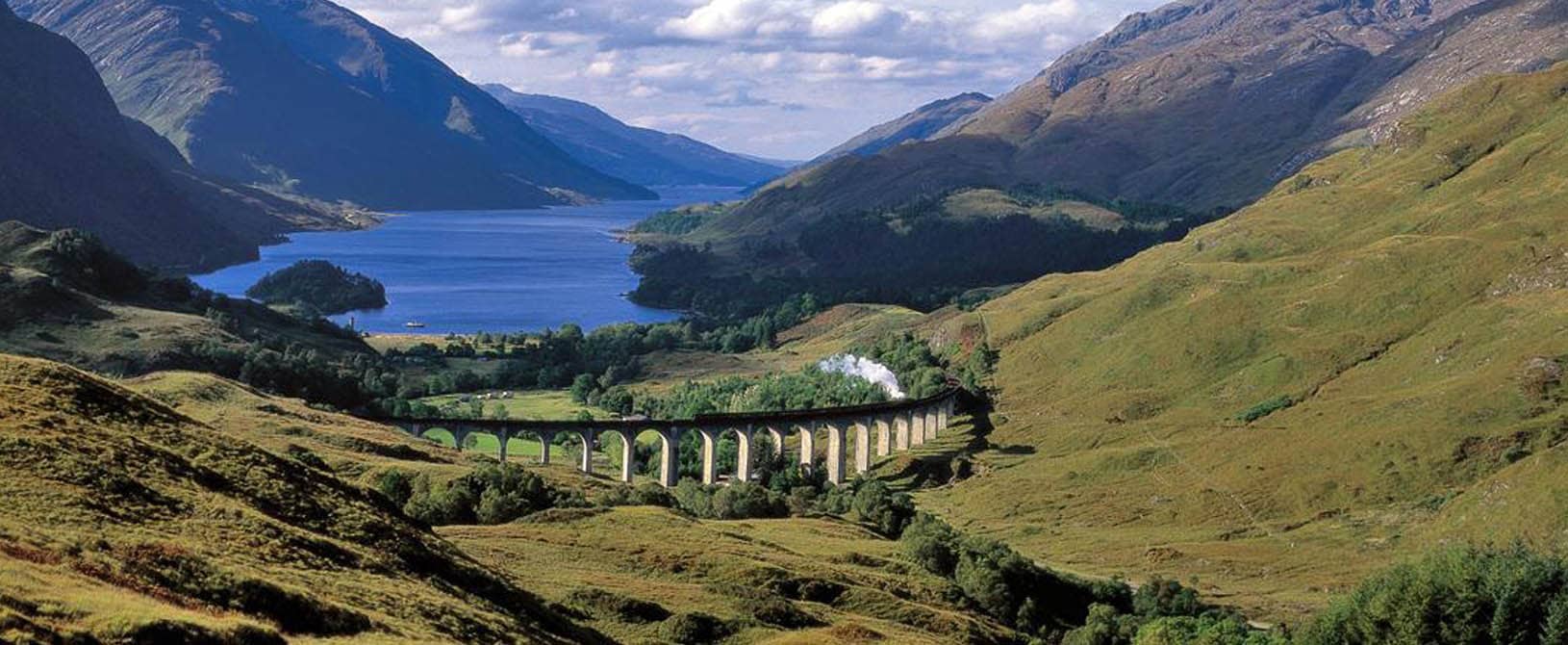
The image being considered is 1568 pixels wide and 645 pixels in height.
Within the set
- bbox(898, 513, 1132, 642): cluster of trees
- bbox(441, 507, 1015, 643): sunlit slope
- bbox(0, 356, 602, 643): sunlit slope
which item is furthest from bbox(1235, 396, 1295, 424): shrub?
bbox(0, 356, 602, 643): sunlit slope

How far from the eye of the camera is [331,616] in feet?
139

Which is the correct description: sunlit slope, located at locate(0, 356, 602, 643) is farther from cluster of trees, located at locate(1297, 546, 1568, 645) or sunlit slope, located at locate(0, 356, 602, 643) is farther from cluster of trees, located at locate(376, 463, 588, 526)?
cluster of trees, located at locate(1297, 546, 1568, 645)

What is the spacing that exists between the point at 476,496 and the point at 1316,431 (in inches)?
3838

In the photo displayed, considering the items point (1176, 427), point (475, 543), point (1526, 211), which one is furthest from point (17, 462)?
point (1526, 211)

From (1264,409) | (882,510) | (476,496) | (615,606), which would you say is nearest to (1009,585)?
(882,510)

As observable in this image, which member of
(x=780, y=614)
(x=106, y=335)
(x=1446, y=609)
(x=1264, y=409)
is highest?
(x=106, y=335)

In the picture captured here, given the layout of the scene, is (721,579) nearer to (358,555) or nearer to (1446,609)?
(358,555)

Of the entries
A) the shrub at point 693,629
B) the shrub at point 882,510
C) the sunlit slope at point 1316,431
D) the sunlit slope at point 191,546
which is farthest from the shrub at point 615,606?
the sunlit slope at point 1316,431

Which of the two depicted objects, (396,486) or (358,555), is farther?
(396,486)

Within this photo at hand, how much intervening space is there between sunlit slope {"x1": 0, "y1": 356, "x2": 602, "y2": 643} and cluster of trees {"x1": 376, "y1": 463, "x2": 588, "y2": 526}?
22.8m

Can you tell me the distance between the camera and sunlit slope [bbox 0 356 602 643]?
35.9 meters

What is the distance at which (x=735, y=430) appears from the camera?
162 metres

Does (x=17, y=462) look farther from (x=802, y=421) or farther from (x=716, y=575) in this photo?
(x=802, y=421)

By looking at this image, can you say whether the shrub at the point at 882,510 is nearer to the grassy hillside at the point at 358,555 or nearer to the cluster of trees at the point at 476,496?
the grassy hillside at the point at 358,555
